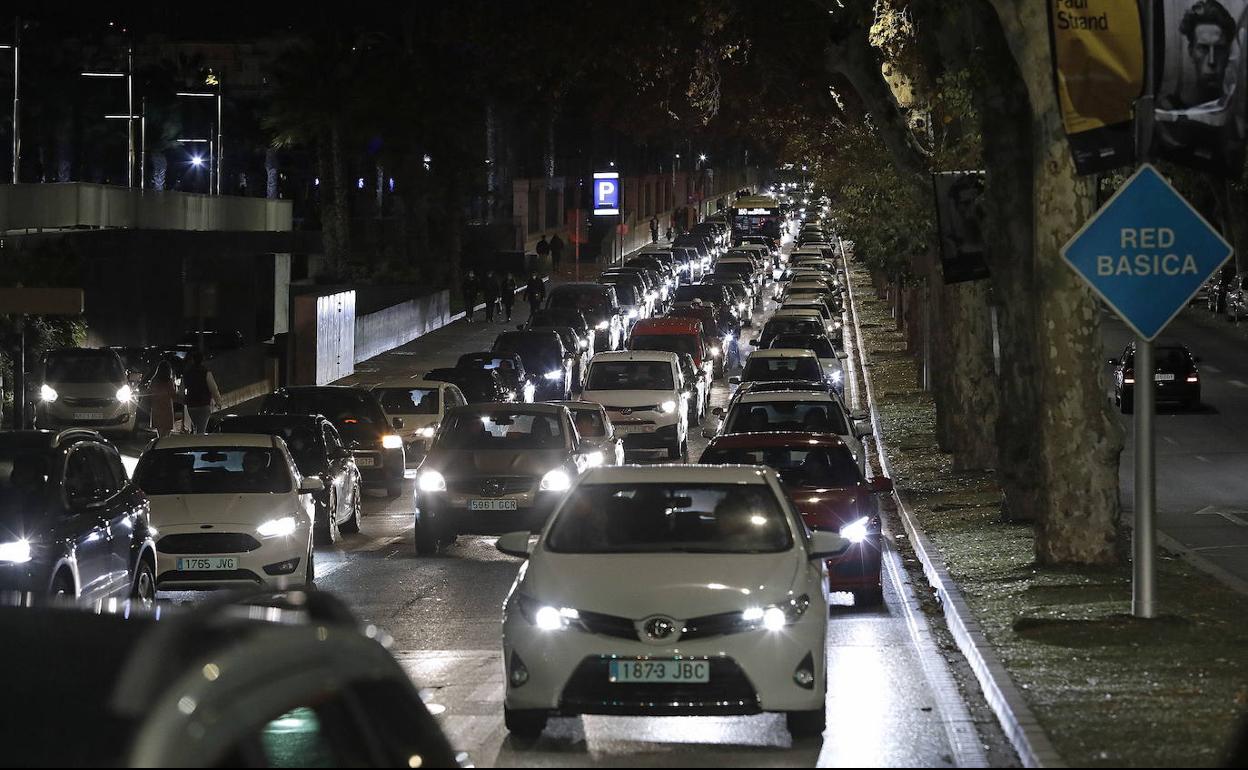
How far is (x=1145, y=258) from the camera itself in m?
14.1

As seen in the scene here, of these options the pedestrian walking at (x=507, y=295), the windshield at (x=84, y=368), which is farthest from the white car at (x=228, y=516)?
the pedestrian walking at (x=507, y=295)

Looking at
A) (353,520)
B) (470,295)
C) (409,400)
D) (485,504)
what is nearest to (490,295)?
(470,295)

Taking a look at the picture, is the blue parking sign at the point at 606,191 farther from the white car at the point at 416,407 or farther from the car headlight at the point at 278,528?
the car headlight at the point at 278,528

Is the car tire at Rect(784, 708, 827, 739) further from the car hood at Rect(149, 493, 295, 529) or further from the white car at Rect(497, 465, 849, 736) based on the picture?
the car hood at Rect(149, 493, 295, 529)

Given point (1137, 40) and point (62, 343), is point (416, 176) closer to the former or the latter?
point (62, 343)

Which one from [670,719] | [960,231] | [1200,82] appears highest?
[1200,82]

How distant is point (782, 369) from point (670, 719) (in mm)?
23922

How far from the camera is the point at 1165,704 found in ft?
39.9

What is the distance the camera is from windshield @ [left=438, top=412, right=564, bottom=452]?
22328 millimetres

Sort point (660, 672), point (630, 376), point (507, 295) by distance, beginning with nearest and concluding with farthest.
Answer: point (660, 672), point (630, 376), point (507, 295)

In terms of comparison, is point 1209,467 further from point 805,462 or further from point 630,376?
point 805,462

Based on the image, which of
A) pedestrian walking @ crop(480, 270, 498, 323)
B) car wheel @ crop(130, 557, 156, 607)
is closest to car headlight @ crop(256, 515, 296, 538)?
car wheel @ crop(130, 557, 156, 607)

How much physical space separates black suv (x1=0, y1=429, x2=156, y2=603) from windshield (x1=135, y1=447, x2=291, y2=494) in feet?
9.25

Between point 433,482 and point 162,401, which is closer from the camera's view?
point 433,482
